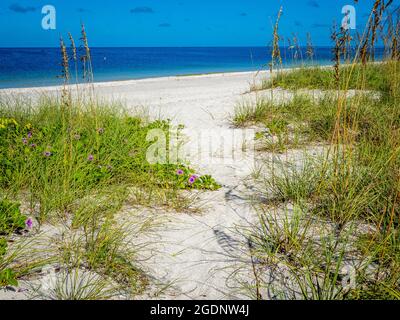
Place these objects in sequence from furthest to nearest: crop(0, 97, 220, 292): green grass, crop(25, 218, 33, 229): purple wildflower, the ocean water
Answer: the ocean water
crop(25, 218, 33, 229): purple wildflower
crop(0, 97, 220, 292): green grass

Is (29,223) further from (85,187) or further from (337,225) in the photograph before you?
(337,225)

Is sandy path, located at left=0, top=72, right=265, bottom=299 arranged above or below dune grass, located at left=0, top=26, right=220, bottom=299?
below

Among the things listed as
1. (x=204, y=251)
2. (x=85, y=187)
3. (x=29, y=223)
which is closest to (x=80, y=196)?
(x=85, y=187)

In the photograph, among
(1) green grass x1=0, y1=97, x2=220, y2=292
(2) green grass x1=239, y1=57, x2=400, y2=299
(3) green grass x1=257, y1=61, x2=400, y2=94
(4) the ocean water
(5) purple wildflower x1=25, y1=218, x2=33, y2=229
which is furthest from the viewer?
(4) the ocean water

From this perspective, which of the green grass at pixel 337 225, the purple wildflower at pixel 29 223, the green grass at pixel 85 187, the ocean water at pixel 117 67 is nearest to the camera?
the green grass at pixel 337 225

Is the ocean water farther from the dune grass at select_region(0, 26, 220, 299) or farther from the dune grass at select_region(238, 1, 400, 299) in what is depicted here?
the dune grass at select_region(238, 1, 400, 299)

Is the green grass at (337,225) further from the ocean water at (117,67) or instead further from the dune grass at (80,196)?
the ocean water at (117,67)

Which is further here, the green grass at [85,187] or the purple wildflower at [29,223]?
the purple wildflower at [29,223]

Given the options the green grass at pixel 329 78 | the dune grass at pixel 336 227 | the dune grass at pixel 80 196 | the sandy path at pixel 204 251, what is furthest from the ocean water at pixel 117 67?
the sandy path at pixel 204 251

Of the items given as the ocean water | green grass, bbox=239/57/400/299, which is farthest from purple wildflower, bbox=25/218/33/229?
green grass, bbox=239/57/400/299

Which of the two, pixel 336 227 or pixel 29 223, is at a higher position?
pixel 29 223
